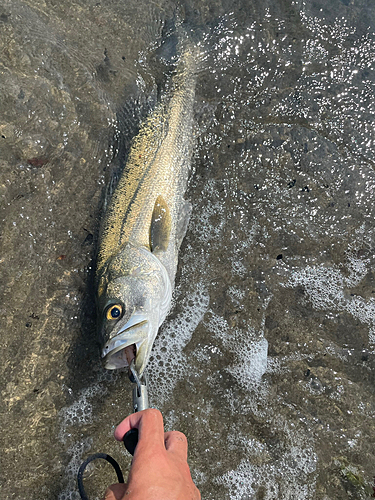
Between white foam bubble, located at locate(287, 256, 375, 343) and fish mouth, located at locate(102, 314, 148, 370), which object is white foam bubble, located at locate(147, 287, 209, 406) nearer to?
fish mouth, located at locate(102, 314, 148, 370)

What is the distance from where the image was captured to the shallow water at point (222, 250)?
320 centimetres

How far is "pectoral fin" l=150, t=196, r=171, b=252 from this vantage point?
3.29 meters

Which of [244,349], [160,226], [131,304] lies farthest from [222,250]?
[131,304]

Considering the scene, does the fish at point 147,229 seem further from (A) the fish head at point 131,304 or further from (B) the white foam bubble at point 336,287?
(B) the white foam bubble at point 336,287

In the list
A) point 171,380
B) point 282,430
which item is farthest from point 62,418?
point 282,430

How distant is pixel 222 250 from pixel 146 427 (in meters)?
1.94

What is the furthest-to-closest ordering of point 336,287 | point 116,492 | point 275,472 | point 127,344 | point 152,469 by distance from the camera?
point 336,287
point 275,472
point 127,344
point 116,492
point 152,469

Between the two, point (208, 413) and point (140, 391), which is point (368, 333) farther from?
point (140, 391)

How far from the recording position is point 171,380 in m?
3.39

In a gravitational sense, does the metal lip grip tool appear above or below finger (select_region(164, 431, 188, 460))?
above

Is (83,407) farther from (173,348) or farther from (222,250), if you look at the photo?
(222,250)

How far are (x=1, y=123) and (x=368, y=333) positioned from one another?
4333mm

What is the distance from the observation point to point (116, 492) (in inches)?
88.6

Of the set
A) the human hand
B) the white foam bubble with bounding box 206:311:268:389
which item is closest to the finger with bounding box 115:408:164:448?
the human hand
